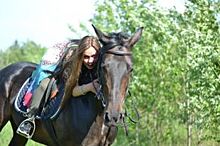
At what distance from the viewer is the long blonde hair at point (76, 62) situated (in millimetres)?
5853

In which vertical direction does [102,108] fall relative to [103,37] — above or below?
below

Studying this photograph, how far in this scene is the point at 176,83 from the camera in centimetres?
1355

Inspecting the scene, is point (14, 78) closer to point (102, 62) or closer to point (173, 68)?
point (102, 62)

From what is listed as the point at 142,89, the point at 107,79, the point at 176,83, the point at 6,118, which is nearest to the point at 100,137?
the point at 107,79

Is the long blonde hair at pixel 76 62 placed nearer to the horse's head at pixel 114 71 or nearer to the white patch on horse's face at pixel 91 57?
→ the white patch on horse's face at pixel 91 57

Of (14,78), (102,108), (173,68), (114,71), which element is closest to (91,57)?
(102,108)

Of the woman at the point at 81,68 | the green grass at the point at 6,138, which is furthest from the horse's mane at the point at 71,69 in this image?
the green grass at the point at 6,138

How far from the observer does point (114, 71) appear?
523cm

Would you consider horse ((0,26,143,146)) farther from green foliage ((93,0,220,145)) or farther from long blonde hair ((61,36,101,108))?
green foliage ((93,0,220,145))

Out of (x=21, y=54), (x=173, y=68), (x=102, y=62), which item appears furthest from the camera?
(x=21, y=54)

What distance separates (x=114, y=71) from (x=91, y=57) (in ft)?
2.24

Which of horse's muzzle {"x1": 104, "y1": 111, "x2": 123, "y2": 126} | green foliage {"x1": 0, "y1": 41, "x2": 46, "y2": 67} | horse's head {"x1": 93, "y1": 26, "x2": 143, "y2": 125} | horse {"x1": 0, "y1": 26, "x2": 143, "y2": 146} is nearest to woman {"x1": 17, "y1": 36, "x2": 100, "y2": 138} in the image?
horse {"x1": 0, "y1": 26, "x2": 143, "y2": 146}

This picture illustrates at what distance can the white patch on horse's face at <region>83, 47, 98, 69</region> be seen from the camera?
5840mm

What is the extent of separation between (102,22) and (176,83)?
546 cm
